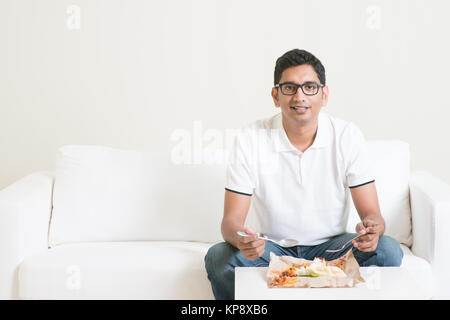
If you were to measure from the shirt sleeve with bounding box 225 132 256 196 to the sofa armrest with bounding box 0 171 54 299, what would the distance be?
0.79 m

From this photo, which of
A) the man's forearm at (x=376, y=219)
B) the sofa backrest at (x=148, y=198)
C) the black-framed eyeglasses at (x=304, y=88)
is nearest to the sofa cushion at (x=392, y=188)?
the sofa backrest at (x=148, y=198)

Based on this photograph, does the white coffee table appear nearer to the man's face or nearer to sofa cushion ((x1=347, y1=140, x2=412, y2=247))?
the man's face

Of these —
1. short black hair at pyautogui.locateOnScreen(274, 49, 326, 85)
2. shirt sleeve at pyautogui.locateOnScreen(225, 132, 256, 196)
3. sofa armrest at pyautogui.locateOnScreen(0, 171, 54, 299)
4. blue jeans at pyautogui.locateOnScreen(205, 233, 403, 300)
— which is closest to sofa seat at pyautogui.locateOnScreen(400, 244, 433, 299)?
blue jeans at pyautogui.locateOnScreen(205, 233, 403, 300)

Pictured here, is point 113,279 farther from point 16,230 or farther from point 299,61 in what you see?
point 299,61

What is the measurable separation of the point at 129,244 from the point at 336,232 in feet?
2.81

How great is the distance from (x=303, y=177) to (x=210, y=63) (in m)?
1.11

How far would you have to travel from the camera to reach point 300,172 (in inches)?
80.8

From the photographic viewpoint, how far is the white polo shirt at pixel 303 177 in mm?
2057

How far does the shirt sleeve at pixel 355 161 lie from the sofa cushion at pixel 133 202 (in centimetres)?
63

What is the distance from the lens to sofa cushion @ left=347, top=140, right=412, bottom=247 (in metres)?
2.37

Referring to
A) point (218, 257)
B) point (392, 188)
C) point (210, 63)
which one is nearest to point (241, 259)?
point (218, 257)

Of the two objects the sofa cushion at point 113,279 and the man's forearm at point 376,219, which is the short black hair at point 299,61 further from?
the sofa cushion at point 113,279

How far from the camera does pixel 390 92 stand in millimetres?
2908
